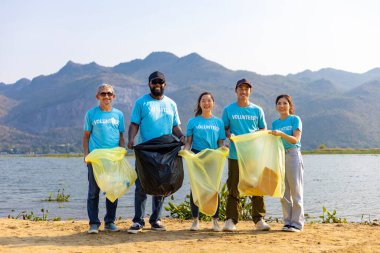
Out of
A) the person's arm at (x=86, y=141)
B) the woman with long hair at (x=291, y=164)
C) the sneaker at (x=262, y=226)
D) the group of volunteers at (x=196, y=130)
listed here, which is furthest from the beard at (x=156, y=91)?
the sneaker at (x=262, y=226)

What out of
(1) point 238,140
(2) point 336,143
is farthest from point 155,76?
(2) point 336,143

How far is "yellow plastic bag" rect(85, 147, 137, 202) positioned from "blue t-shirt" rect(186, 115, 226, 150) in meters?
1.19

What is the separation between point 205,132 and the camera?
7656 mm

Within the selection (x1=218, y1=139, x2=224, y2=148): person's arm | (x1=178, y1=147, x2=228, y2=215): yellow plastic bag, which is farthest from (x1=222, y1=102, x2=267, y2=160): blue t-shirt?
(x1=178, y1=147, x2=228, y2=215): yellow plastic bag

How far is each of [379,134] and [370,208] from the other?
16147 cm

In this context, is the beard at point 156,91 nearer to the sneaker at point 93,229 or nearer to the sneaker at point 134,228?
the sneaker at point 134,228

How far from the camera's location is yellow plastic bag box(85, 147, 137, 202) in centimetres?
742

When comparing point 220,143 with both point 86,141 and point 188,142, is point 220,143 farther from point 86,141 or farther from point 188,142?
point 86,141

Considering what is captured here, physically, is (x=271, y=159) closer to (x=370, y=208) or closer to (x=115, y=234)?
(x=115, y=234)

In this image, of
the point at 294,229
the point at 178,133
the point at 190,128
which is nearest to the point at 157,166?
the point at 178,133

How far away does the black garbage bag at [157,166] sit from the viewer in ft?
24.1

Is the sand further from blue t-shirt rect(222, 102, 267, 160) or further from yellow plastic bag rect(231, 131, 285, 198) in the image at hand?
blue t-shirt rect(222, 102, 267, 160)

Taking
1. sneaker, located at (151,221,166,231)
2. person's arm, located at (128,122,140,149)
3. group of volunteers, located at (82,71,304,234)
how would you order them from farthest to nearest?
sneaker, located at (151,221,166,231), group of volunteers, located at (82,71,304,234), person's arm, located at (128,122,140,149)

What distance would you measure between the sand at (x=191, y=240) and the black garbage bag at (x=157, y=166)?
0.77 metres
